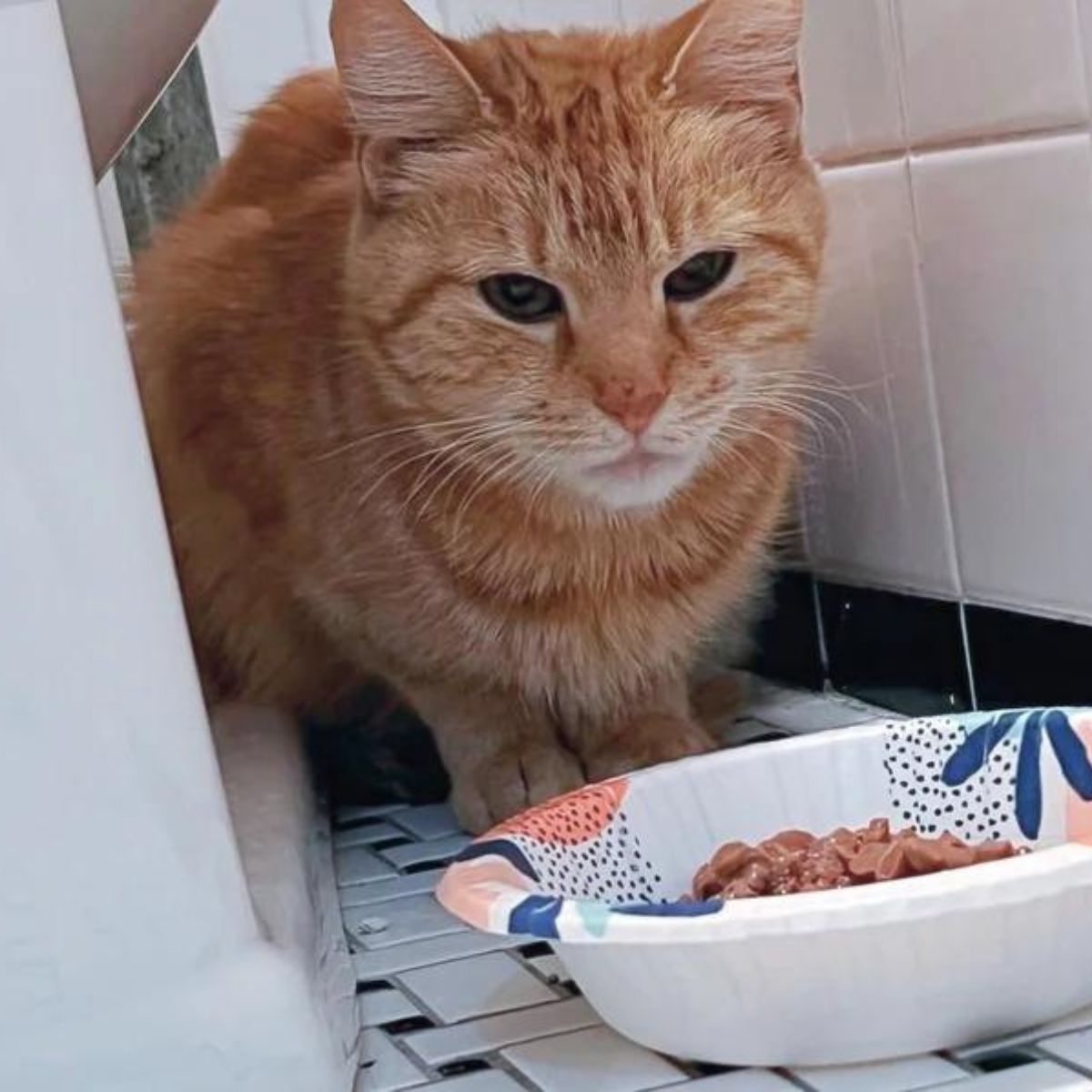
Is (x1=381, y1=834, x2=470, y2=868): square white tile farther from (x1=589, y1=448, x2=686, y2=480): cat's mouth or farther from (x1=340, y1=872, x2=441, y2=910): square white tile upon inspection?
Result: (x1=589, y1=448, x2=686, y2=480): cat's mouth

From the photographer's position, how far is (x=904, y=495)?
143 centimetres

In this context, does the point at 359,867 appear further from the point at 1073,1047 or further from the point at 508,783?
the point at 1073,1047

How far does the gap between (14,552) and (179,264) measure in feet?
2.15

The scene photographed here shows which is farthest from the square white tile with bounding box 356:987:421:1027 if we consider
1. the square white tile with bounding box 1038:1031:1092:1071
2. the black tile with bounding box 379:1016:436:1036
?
the square white tile with bounding box 1038:1031:1092:1071

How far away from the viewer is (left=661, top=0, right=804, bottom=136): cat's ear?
3.87 feet

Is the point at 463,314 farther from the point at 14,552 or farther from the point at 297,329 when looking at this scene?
the point at 14,552

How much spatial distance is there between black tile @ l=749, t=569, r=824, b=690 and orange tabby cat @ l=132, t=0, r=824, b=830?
15 centimetres

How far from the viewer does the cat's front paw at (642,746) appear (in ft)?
4.34

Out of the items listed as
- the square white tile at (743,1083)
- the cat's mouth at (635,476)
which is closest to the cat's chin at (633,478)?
the cat's mouth at (635,476)

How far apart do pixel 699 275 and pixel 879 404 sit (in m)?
0.28

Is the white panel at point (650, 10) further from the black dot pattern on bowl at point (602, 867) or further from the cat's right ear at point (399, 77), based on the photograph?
the black dot pattern on bowl at point (602, 867)

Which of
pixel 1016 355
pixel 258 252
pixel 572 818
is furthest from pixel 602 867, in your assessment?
pixel 258 252

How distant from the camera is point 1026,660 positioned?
128cm

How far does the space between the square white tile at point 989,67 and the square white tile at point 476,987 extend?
583 mm
